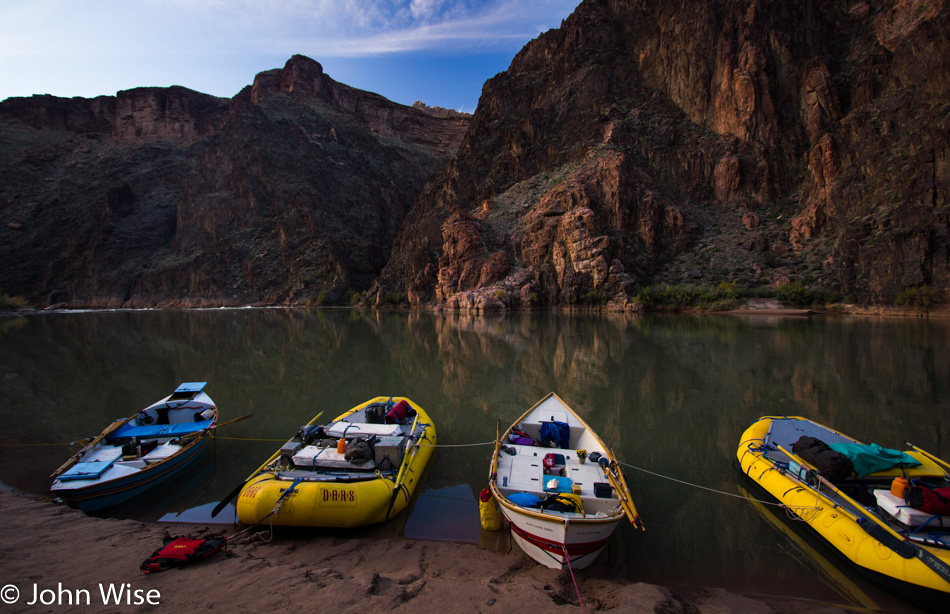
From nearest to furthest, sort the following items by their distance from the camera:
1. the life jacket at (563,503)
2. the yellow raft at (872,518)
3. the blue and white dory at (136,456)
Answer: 1. the yellow raft at (872,518)
2. the life jacket at (563,503)
3. the blue and white dory at (136,456)

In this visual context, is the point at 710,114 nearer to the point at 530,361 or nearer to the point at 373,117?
the point at 530,361

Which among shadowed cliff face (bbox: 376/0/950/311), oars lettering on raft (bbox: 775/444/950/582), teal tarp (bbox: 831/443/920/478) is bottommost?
oars lettering on raft (bbox: 775/444/950/582)

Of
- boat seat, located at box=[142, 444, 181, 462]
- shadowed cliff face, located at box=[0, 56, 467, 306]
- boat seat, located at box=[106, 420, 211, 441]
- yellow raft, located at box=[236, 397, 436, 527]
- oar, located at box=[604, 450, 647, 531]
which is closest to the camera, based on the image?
oar, located at box=[604, 450, 647, 531]

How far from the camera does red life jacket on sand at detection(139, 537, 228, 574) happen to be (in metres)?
5.50

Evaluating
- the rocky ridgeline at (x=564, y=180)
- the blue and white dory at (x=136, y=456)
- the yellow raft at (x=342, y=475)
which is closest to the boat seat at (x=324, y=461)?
the yellow raft at (x=342, y=475)

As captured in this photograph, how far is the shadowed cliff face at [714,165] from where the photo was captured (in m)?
57.2

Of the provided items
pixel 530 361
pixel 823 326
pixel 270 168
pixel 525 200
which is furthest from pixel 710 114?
pixel 270 168

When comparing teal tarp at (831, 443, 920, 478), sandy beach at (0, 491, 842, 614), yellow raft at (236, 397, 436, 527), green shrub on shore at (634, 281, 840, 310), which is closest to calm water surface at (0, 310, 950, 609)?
yellow raft at (236, 397, 436, 527)

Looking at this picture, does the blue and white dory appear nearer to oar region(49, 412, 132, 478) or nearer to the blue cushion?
oar region(49, 412, 132, 478)

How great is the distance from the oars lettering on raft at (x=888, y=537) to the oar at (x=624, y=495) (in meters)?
3.11

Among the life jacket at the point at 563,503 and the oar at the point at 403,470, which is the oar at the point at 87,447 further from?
the life jacket at the point at 563,503

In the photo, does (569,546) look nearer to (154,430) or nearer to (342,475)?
(342,475)

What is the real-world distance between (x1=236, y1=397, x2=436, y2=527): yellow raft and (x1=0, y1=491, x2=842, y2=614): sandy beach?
47 centimetres

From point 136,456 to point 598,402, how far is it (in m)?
13.3
